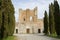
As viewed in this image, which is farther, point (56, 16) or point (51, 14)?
point (51, 14)

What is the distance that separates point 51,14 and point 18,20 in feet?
133

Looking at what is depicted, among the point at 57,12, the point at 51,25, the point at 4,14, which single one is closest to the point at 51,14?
the point at 51,25

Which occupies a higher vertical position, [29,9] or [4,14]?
[29,9]

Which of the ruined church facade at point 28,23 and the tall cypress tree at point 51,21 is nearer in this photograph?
the tall cypress tree at point 51,21

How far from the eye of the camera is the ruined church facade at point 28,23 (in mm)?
82906

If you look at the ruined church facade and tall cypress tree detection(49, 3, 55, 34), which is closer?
tall cypress tree detection(49, 3, 55, 34)

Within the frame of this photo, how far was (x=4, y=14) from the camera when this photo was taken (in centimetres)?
2794

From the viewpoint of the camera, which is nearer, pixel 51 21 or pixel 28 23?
pixel 51 21

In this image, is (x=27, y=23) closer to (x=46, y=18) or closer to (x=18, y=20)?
(x=18, y=20)

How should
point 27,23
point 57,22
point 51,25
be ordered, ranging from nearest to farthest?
point 57,22
point 51,25
point 27,23

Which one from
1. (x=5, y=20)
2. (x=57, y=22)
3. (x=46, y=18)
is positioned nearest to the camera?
(x=5, y=20)

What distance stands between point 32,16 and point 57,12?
162 feet

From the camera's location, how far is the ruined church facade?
82906mm

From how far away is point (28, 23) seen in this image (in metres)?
84.5
